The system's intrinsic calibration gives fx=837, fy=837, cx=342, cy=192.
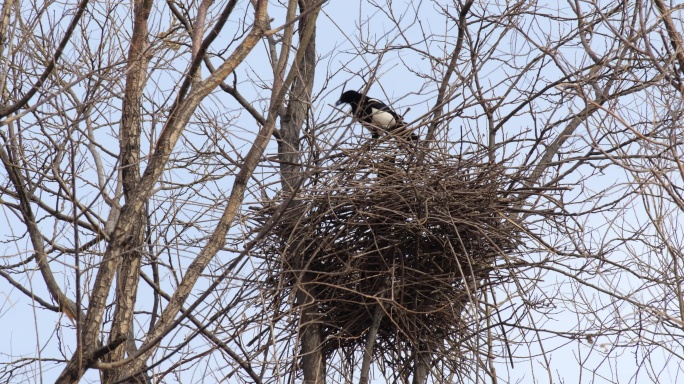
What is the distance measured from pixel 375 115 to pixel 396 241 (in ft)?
3.77

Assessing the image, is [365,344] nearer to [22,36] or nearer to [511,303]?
[511,303]

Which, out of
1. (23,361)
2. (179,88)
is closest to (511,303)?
(179,88)

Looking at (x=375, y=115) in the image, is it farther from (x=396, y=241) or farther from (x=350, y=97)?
(x=350, y=97)

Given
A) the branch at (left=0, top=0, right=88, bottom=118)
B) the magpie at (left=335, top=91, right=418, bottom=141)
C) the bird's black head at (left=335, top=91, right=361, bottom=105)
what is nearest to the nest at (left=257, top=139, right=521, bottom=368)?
the magpie at (left=335, top=91, right=418, bottom=141)

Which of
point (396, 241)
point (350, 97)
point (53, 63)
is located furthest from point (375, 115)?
point (53, 63)

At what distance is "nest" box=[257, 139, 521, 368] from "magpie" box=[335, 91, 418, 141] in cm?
15

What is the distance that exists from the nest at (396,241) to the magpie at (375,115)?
0.15 meters

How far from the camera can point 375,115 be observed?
15.9ft

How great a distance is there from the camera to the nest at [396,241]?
12.5ft

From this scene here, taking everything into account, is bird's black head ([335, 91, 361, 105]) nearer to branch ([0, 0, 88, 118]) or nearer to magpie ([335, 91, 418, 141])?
magpie ([335, 91, 418, 141])

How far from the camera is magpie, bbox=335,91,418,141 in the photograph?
387 centimetres

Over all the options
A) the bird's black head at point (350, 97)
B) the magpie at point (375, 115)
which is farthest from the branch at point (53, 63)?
the bird's black head at point (350, 97)

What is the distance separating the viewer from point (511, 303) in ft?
13.5

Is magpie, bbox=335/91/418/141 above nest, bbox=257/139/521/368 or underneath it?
above
